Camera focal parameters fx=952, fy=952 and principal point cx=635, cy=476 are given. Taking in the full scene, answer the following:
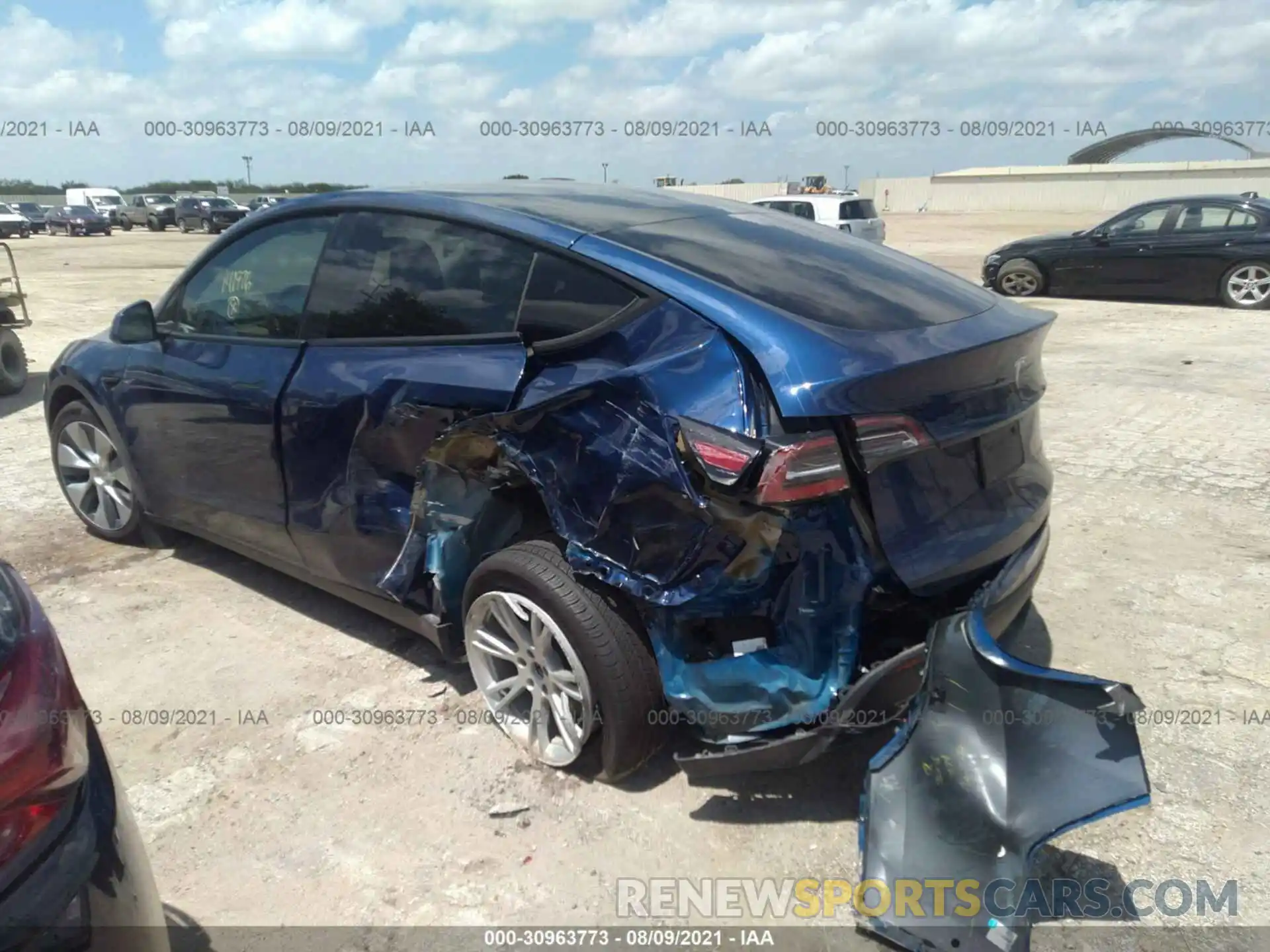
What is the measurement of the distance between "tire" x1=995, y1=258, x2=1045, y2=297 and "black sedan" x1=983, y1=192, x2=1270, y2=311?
12 mm

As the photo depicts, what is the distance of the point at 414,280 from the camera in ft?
10.5

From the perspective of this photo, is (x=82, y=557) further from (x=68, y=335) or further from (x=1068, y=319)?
(x=1068, y=319)

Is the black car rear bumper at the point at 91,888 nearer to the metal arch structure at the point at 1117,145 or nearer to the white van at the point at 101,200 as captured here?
the white van at the point at 101,200

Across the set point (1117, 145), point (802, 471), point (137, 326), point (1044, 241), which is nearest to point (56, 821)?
point (802, 471)

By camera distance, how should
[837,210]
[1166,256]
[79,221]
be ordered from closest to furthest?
[1166,256] → [837,210] → [79,221]

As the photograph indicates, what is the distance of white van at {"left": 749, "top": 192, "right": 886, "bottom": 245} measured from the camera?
64.4 ft

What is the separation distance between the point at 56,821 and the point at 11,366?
826 cm

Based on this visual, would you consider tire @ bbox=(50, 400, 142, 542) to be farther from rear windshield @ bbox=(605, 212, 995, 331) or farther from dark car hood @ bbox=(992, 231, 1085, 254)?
dark car hood @ bbox=(992, 231, 1085, 254)

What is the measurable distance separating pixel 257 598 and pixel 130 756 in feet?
3.74

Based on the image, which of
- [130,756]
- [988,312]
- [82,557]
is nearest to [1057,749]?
[988,312]

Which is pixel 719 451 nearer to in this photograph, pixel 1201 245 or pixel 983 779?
pixel 983 779

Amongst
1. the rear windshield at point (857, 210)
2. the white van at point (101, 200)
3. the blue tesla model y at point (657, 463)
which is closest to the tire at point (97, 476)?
the blue tesla model y at point (657, 463)

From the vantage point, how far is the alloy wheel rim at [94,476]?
4531mm

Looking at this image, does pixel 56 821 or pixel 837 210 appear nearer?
pixel 56 821
